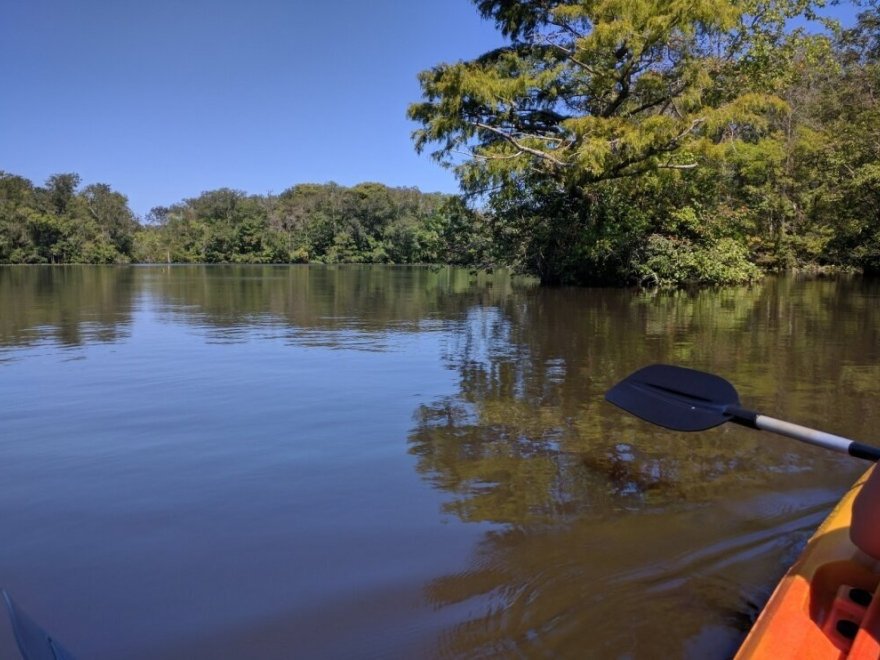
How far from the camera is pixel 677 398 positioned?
415 cm

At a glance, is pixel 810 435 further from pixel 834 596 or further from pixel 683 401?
pixel 834 596

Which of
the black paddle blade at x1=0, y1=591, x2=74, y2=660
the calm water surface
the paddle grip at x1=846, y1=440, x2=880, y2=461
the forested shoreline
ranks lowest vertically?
the calm water surface

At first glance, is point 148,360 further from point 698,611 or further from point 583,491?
point 698,611

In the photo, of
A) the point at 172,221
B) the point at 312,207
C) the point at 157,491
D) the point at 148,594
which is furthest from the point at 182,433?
the point at 172,221

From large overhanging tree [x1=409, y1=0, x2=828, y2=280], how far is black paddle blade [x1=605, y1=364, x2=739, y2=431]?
13.8 metres

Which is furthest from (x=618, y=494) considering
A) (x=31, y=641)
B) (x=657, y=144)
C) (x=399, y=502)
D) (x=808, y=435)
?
(x=657, y=144)

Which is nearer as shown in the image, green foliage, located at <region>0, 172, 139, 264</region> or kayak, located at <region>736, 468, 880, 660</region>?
kayak, located at <region>736, 468, 880, 660</region>

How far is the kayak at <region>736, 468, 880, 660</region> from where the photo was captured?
73.2 inches

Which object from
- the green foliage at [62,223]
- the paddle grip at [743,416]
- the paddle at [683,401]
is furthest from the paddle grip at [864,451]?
the green foliage at [62,223]

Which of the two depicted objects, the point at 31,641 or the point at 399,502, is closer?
the point at 31,641

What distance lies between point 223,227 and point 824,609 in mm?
89519

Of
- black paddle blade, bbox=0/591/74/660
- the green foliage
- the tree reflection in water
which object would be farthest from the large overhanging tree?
the green foliage

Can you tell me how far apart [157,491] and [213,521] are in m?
0.68

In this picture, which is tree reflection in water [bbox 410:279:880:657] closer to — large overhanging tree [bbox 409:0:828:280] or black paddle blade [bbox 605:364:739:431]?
black paddle blade [bbox 605:364:739:431]
